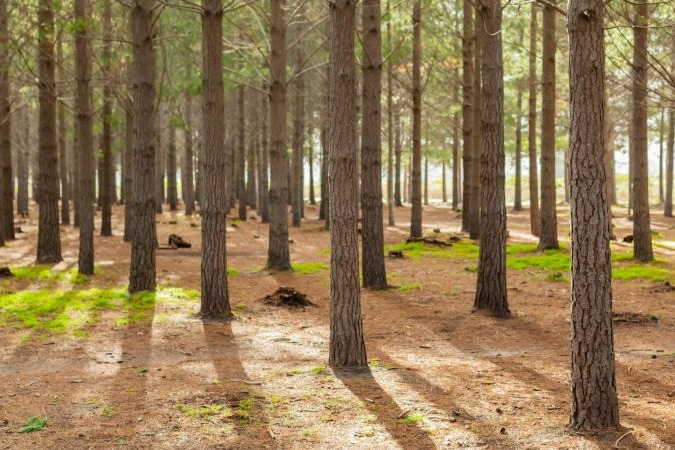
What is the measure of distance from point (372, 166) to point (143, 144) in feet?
12.5

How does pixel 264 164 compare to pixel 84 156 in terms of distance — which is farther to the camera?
pixel 264 164

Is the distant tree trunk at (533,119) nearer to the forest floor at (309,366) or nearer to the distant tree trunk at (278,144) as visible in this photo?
the forest floor at (309,366)

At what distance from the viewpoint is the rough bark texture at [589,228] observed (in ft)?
16.4

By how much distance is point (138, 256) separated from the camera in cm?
1167

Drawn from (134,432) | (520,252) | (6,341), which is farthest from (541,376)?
(520,252)

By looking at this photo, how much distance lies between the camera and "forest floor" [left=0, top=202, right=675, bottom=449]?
535cm

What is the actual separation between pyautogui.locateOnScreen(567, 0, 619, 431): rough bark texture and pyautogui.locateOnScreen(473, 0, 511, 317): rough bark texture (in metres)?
4.71

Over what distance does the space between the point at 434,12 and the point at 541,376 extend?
48.2ft

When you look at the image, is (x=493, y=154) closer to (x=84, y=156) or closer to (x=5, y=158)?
(x=84, y=156)

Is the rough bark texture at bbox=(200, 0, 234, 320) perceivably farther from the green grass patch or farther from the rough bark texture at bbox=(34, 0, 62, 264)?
the rough bark texture at bbox=(34, 0, 62, 264)

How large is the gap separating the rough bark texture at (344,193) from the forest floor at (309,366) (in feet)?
1.53

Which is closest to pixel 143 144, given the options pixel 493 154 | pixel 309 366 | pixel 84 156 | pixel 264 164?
pixel 84 156

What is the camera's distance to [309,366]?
24.3ft

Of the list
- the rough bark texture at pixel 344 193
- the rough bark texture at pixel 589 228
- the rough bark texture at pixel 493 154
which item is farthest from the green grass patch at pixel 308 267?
the rough bark texture at pixel 589 228
